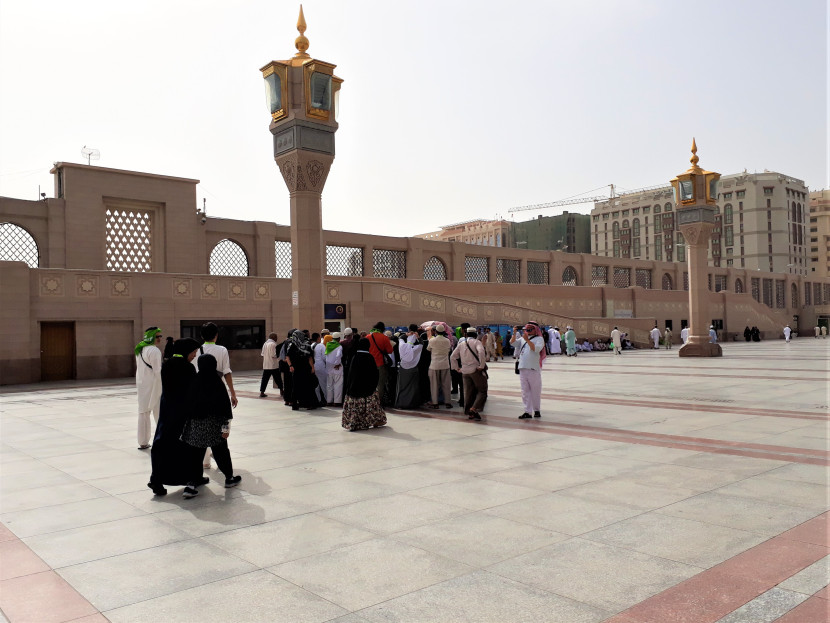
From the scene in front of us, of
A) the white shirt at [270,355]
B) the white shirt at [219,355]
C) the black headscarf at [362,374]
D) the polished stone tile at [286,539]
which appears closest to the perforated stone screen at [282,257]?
the white shirt at [270,355]

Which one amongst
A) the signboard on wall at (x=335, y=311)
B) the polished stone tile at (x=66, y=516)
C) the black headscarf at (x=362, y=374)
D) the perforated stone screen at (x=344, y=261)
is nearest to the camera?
the polished stone tile at (x=66, y=516)

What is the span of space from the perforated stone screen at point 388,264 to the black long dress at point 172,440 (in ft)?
77.0

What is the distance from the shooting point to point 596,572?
144 inches

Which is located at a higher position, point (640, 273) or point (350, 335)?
point (640, 273)

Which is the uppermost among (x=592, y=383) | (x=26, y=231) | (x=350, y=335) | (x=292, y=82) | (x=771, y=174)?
(x=771, y=174)

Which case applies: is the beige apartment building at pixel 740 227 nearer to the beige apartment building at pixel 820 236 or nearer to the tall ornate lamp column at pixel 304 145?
the beige apartment building at pixel 820 236

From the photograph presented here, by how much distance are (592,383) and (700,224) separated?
44.1 ft

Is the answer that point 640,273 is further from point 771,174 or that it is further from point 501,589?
point 771,174

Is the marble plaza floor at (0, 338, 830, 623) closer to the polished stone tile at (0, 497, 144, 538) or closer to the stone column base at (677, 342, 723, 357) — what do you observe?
the polished stone tile at (0, 497, 144, 538)

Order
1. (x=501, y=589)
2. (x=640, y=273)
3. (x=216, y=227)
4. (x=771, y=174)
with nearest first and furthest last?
(x=501, y=589)
(x=216, y=227)
(x=640, y=273)
(x=771, y=174)

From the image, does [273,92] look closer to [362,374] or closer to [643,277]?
[362,374]

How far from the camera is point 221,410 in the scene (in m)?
5.66

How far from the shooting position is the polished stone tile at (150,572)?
3.49m

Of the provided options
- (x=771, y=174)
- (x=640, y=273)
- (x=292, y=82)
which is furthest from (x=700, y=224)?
(x=771, y=174)
